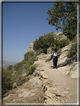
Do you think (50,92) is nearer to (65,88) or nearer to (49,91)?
(49,91)

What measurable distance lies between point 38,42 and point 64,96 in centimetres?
2297

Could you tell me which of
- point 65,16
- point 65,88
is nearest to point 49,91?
point 65,88

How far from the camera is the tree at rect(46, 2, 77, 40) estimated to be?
5846 millimetres

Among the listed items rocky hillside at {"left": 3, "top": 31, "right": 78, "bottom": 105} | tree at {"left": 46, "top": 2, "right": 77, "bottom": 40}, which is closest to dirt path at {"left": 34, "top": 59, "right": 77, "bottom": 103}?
rocky hillside at {"left": 3, "top": 31, "right": 78, "bottom": 105}

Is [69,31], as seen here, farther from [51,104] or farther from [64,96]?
[51,104]

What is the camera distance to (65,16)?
625 centimetres

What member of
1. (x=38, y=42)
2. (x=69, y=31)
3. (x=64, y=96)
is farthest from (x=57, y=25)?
(x=38, y=42)

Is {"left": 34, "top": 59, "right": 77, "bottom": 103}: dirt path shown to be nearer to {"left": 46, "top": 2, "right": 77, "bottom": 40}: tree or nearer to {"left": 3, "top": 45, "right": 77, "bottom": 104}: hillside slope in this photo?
{"left": 3, "top": 45, "right": 77, "bottom": 104}: hillside slope

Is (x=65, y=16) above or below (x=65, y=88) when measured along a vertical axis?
above

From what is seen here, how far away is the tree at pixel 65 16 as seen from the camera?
5846 millimetres

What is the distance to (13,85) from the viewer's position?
618 centimetres

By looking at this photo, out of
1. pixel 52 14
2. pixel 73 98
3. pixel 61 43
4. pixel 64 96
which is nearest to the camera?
pixel 73 98

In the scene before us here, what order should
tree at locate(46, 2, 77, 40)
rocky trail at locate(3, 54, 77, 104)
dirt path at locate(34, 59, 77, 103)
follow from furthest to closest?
tree at locate(46, 2, 77, 40) → rocky trail at locate(3, 54, 77, 104) → dirt path at locate(34, 59, 77, 103)

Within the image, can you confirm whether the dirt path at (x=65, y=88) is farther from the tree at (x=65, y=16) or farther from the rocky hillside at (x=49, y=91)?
the tree at (x=65, y=16)
